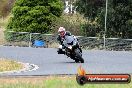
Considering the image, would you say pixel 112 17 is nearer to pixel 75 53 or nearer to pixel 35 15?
pixel 35 15

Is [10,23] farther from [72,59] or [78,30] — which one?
[72,59]

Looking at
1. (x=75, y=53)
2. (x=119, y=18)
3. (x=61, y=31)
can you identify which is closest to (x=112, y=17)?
(x=119, y=18)

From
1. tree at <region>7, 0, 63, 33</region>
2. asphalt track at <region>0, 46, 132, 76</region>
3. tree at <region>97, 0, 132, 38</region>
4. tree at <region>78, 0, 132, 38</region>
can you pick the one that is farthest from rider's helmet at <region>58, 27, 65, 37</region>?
tree at <region>7, 0, 63, 33</region>

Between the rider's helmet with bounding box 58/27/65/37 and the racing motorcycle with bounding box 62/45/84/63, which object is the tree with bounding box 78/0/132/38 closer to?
the racing motorcycle with bounding box 62/45/84/63

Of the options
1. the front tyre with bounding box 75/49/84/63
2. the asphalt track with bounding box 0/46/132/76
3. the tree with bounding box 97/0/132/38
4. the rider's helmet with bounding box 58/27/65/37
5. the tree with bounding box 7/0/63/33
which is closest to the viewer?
the asphalt track with bounding box 0/46/132/76

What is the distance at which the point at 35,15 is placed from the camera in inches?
1746

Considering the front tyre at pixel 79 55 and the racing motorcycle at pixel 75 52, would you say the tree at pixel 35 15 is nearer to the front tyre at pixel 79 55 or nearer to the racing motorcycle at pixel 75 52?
the racing motorcycle at pixel 75 52

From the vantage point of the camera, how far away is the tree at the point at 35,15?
44.2 m

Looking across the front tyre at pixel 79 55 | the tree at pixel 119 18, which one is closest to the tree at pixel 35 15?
the tree at pixel 119 18

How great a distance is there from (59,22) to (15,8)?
4.01 m

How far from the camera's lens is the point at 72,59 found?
26172mm

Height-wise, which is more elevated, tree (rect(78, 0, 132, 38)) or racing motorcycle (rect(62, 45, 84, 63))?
tree (rect(78, 0, 132, 38))

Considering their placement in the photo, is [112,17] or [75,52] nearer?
[75,52]

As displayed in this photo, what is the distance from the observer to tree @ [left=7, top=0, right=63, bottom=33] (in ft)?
145
